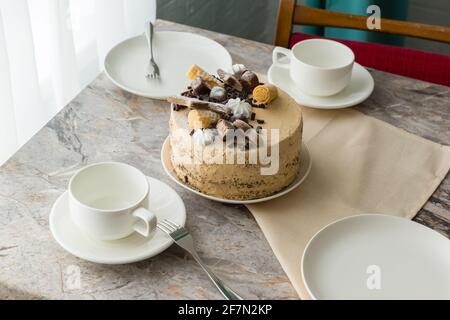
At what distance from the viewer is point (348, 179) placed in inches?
45.5

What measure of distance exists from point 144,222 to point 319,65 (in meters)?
0.61

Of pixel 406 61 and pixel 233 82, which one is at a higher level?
pixel 233 82

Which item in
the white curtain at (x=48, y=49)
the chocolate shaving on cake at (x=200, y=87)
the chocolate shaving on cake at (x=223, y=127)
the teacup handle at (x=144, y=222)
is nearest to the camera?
the teacup handle at (x=144, y=222)

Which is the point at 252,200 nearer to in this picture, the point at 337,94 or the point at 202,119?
the point at 202,119

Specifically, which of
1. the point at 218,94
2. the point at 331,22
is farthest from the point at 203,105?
the point at 331,22

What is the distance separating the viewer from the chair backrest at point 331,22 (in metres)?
1.57

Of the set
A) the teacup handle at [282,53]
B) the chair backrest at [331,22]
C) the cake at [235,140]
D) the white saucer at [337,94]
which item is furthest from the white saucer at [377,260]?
the chair backrest at [331,22]

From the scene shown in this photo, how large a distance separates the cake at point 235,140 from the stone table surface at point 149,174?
5cm

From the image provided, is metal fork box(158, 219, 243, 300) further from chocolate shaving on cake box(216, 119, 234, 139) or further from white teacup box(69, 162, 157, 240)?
chocolate shaving on cake box(216, 119, 234, 139)

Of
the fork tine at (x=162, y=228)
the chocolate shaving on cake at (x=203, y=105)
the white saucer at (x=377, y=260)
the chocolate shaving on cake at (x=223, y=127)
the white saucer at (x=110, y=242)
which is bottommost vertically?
the white saucer at (x=377, y=260)

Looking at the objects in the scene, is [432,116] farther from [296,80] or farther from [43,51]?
[43,51]

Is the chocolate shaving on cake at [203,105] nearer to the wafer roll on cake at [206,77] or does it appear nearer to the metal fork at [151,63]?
the wafer roll on cake at [206,77]

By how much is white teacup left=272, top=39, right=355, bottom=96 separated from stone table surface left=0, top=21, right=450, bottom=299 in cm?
9

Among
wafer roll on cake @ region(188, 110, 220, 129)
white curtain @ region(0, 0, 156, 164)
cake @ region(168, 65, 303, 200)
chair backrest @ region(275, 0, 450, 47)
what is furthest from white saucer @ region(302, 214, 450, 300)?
white curtain @ region(0, 0, 156, 164)
